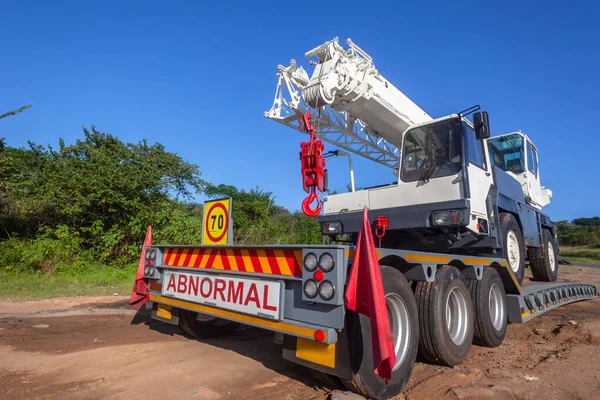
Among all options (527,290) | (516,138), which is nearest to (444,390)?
(527,290)

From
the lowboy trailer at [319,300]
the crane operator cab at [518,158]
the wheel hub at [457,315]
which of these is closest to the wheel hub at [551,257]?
the crane operator cab at [518,158]

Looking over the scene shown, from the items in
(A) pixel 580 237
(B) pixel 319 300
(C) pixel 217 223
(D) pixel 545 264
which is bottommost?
(B) pixel 319 300

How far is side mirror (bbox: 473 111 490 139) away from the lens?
4.96 metres

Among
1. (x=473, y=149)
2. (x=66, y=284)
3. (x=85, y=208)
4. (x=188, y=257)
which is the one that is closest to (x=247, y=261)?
(x=188, y=257)

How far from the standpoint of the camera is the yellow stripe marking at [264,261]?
128 inches

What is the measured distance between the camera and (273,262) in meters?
3.21

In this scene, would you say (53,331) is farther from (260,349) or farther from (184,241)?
(184,241)

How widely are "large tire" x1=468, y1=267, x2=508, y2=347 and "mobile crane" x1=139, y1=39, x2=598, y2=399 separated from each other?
2cm

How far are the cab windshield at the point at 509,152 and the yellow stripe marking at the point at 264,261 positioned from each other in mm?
6167

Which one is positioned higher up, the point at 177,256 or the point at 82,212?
the point at 82,212

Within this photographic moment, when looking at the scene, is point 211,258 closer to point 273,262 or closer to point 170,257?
point 170,257

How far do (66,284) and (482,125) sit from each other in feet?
32.2

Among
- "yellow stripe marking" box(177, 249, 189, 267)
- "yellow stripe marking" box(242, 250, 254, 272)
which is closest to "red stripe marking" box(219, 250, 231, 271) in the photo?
"yellow stripe marking" box(242, 250, 254, 272)

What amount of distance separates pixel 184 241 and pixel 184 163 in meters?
3.99
